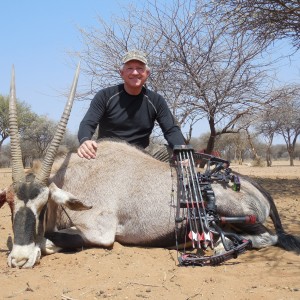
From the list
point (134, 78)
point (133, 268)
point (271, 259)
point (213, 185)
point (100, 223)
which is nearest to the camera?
point (133, 268)

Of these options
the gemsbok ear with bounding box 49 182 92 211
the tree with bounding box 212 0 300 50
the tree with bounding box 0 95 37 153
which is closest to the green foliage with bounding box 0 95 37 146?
the tree with bounding box 0 95 37 153

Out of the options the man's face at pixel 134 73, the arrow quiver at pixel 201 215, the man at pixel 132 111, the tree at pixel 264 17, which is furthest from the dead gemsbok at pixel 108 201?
the tree at pixel 264 17

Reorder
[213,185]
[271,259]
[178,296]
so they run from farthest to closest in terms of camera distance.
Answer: [213,185] < [271,259] < [178,296]

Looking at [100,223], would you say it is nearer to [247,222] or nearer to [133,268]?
[133,268]

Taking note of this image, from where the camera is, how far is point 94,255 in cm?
390

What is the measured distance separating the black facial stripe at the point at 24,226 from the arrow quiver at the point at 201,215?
1211 mm

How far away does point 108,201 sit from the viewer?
4.31 metres

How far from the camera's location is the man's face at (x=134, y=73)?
4.95 m

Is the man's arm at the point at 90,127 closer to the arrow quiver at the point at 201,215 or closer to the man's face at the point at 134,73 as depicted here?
the man's face at the point at 134,73

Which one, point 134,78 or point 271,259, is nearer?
point 271,259

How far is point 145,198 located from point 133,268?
3.14 feet

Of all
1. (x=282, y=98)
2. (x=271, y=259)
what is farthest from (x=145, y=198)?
(x=282, y=98)

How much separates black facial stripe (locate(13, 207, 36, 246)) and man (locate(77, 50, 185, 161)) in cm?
147

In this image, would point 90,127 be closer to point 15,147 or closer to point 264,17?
point 15,147
